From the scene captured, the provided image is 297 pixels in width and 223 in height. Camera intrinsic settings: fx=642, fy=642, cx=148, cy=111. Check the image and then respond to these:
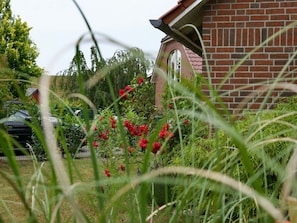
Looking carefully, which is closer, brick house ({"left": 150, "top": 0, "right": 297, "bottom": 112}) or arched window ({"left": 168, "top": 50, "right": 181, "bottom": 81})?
arched window ({"left": 168, "top": 50, "right": 181, "bottom": 81})

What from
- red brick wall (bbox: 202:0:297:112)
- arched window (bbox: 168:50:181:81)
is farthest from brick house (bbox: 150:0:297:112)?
arched window (bbox: 168:50:181:81)

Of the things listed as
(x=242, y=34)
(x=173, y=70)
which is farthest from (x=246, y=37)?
(x=173, y=70)

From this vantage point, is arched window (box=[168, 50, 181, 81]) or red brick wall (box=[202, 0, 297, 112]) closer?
arched window (box=[168, 50, 181, 81])

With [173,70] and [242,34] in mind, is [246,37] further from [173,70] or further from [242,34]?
[173,70]

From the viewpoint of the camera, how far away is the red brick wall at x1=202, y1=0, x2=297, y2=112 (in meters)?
7.86

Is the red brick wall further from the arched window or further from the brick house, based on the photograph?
the arched window

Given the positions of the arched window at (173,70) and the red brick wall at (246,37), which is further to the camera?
the red brick wall at (246,37)

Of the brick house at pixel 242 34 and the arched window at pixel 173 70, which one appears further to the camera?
the brick house at pixel 242 34

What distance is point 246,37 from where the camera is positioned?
7.91 metres

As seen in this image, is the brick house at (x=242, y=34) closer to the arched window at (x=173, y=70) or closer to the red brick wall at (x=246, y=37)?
the red brick wall at (x=246, y=37)

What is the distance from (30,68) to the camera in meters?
35.5

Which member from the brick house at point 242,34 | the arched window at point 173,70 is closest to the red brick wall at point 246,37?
the brick house at point 242,34

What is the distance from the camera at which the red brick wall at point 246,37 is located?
25.8 feet

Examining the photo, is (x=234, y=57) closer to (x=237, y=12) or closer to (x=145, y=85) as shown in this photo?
(x=237, y=12)
